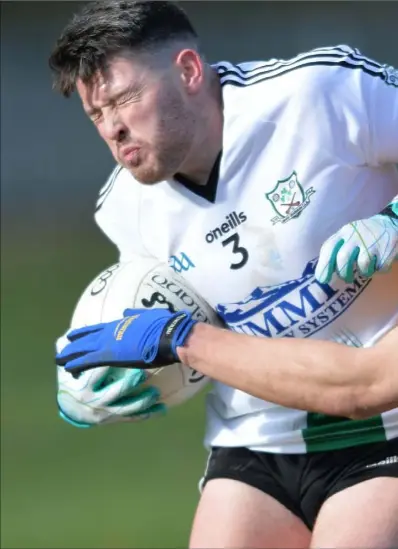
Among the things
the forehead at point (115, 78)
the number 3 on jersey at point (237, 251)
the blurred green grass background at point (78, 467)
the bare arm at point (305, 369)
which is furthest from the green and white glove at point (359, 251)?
the blurred green grass background at point (78, 467)

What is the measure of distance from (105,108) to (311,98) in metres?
0.50

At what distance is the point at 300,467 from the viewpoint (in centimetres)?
318

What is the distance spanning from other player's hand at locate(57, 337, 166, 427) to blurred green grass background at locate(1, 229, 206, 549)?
1331mm

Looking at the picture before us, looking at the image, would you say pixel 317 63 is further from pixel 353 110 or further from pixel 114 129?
pixel 114 129

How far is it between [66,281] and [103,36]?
4778mm

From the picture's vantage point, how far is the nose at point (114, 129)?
123 inches

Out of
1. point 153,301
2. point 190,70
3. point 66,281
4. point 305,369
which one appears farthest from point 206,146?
point 66,281

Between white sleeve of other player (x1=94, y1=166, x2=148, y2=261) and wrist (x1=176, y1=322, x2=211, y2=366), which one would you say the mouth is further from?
wrist (x1=176, y1=322, x2=211, y2=366)

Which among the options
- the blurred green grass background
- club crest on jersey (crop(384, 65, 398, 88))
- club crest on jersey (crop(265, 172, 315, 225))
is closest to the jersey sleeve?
club crest on jersey (crop(384, 65, 398, 88))

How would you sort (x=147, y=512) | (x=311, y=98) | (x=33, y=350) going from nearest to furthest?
(x=311, y=98)
(x=147, y=512)
(x=33, y=350)

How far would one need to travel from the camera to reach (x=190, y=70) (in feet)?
10.6

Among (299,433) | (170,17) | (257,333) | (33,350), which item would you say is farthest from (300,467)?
(33,350)

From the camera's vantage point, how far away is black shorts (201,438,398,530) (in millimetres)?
3080

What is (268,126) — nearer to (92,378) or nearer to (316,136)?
(316,136)
